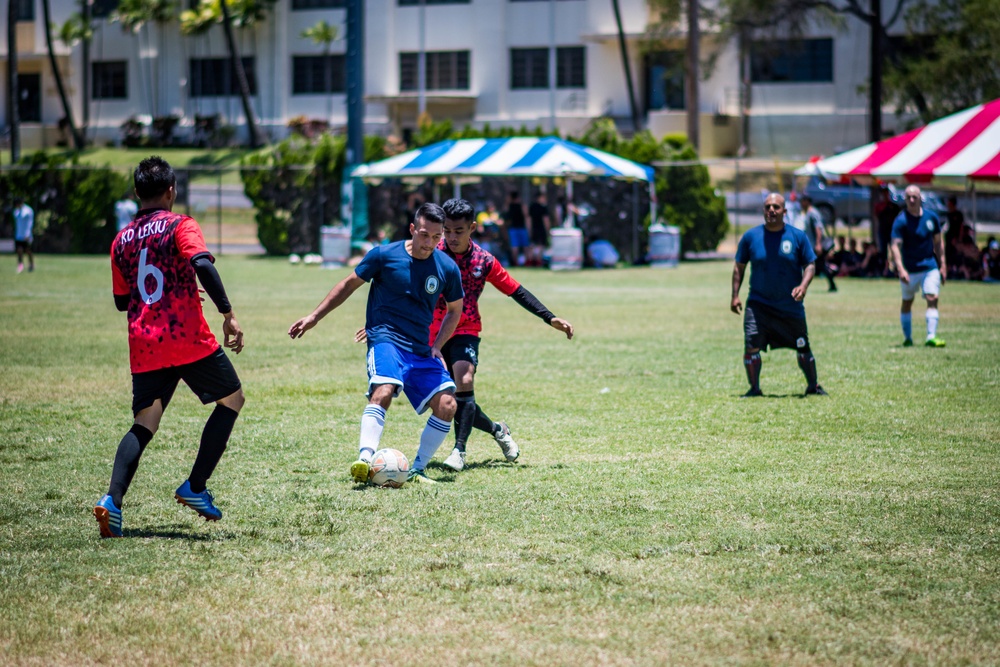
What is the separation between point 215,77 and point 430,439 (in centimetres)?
5915

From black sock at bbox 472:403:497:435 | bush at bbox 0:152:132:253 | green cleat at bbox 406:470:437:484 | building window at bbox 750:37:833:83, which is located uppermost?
building window at bbox 750:37:833:83

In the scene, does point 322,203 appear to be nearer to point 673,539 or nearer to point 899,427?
point 899,427

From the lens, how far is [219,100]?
2504 inches

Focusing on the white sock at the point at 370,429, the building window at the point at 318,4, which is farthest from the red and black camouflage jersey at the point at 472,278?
the building window at the point at 318,4

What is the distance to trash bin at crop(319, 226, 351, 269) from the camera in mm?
32406

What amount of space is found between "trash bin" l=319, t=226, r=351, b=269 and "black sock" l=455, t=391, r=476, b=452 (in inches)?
961

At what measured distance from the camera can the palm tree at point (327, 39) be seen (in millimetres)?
57750

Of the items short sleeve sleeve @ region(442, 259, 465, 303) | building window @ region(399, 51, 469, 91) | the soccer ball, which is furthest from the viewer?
building window @ region(399, 51, 469, 91)

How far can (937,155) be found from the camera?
25078 millimetres

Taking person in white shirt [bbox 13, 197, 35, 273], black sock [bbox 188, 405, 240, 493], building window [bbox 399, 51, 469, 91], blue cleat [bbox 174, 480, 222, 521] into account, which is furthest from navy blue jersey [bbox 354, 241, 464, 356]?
building window [bbox 399, 51, 469, 91]

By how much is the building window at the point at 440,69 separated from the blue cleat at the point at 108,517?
170 feet

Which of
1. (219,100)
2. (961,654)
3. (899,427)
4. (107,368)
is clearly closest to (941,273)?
(899,427)

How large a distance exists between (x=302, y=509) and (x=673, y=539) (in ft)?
7.09

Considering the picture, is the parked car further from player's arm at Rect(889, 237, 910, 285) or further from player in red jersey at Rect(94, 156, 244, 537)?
player in red jersey at Rect(94, 156, 244, 537)
